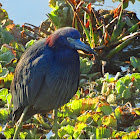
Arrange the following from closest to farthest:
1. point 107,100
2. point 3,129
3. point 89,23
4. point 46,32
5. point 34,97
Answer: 1. point 34,97
2. point 3,129
3. point 107,100
4. point 89,23
5. point 46,32

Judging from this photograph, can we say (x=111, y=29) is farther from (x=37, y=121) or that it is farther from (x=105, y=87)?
(x=37, y=121)

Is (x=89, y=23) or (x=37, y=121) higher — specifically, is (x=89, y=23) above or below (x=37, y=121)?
above

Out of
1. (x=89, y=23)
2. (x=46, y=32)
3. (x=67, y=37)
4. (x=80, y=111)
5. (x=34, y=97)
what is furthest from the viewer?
(x=46, y=32)

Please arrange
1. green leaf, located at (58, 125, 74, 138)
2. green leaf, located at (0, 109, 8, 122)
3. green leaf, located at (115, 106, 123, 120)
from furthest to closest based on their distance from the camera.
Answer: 1. green leaf, located at (0, 109, 8, 122)
2. green leaf, located at (115, 106, 123, 120)
3. green leaf, located at (58, 125, 74, 138)

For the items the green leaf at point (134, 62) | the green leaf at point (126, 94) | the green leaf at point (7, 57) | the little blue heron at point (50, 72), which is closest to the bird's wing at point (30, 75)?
the little blue heron at point (50, 72)

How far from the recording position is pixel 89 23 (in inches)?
167

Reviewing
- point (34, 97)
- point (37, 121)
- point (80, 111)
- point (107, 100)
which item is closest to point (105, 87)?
point (107, 100)

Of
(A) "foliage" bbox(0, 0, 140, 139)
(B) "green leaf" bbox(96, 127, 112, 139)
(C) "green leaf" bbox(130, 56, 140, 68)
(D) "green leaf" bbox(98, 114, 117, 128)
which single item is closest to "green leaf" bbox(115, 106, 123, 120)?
(A) "foliage" bbox(0, 0, 140, 139)

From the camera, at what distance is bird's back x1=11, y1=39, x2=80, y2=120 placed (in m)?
2.60

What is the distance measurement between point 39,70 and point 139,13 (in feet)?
10.1

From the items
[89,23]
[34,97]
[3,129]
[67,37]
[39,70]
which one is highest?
[89,23]

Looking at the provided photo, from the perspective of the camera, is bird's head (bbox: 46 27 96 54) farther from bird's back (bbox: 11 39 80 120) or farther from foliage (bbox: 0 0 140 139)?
foliage (bbox: 0 0 140 139)

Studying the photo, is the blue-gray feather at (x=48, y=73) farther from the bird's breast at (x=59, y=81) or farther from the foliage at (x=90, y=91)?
the foliage at (x=90, y=91)

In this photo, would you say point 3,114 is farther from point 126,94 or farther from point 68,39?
point 126,94
